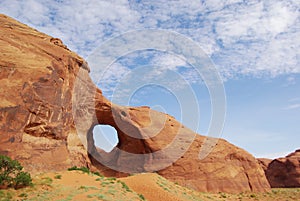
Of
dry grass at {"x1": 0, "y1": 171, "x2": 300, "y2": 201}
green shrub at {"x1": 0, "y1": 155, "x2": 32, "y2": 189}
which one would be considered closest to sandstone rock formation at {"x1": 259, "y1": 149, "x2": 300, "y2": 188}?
dry grass at {"x1": 0, "y1": 171, "x2": 300, "y2": 201}

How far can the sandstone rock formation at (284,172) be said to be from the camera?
202ft

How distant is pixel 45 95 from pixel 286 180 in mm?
58209

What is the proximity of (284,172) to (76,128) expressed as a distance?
53.3 metres

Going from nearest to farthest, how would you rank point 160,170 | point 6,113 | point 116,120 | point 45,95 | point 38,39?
point 6,113, point 45,95, point 38,39, point 160,170, point 116,120

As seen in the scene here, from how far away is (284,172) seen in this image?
210 feet

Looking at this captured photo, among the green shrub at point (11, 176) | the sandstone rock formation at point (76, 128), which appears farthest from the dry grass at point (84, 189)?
the sandstone rock formation at point (76, 128)

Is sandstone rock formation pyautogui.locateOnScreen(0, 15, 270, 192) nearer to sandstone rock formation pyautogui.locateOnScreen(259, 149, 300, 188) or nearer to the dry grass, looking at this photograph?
the dry grass

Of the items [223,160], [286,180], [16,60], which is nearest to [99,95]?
[16,60]

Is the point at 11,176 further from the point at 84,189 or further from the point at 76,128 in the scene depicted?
the point at 76,128

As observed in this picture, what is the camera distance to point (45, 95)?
23.2 meters

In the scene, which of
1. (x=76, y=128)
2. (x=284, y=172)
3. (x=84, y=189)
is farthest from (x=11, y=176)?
(x=284, y=172)

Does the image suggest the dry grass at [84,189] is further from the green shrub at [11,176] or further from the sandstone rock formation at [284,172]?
the sandstone rock formation at [284,172]

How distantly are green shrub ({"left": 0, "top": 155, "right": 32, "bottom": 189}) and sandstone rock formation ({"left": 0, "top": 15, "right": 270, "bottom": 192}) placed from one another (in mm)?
2549

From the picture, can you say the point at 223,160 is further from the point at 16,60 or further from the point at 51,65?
the point at 16,60
